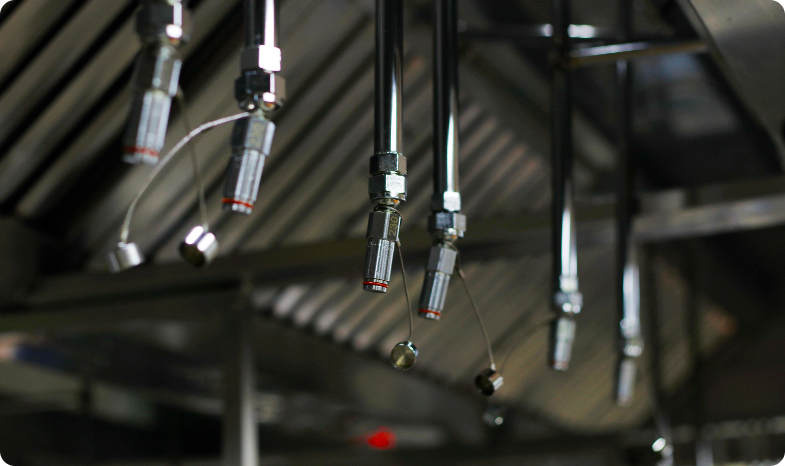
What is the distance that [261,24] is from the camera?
159 centimetres

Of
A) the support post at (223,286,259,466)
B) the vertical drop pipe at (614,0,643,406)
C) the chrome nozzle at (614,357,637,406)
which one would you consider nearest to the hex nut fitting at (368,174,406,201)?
the vertical drop pipe at (614,0,643,406)

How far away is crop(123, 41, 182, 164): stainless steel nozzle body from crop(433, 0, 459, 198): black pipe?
670 millimetres

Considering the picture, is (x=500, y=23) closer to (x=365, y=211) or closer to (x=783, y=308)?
(x=365, y=211)

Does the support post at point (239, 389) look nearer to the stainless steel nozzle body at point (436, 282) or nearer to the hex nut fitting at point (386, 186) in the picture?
the stainless steel nozzle body at point (436, 282)

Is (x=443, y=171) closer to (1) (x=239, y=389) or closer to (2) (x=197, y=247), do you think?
(2) (x=197, y=247)

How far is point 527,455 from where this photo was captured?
947 centimetres

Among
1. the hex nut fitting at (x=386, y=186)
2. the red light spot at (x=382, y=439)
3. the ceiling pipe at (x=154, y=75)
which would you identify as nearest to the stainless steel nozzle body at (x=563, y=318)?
the hex nut fitting at (x=386, y=186)

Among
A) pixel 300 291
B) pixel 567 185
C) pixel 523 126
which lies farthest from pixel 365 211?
pixel 567 185

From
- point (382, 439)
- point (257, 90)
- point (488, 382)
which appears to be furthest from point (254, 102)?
point (382, 439)

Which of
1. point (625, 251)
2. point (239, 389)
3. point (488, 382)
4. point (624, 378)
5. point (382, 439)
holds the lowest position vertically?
point (488, 382)

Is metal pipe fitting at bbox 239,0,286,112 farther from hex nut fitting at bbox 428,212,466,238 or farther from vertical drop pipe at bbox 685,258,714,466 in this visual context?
vertical drop pipe at bbox 685,258,714,466

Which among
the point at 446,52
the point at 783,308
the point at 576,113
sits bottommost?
the point at 446,52

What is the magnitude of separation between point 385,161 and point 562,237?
3.99 feet

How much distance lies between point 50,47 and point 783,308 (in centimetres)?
955
